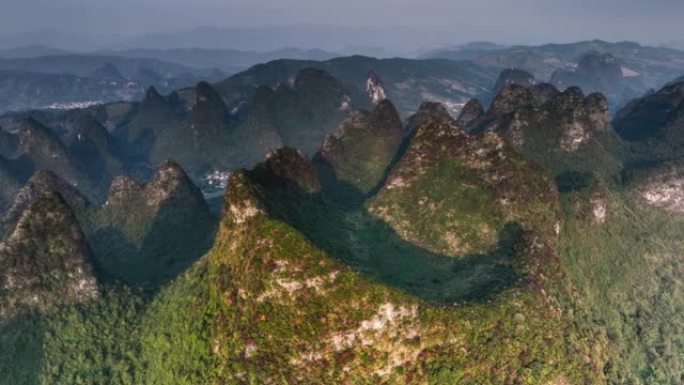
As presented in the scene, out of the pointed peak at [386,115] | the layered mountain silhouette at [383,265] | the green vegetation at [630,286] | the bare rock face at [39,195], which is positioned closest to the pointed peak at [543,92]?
the layered mountain silhouette at [383,265]

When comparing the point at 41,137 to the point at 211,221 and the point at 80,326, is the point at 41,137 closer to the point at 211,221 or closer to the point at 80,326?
the point at 211,221

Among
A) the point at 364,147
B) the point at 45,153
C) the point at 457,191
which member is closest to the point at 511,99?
the point at 364,147

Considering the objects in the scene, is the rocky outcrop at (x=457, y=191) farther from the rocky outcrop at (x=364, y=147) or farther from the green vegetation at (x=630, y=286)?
the rocky outcrop at (x=364, y=147)

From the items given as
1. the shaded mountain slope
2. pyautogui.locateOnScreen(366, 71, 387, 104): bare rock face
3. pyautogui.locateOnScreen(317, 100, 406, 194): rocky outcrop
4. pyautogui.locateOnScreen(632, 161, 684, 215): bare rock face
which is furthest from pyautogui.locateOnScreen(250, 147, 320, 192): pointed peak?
pyautogui.locateOnScreen(366, 71, 387, 104): bare rock face

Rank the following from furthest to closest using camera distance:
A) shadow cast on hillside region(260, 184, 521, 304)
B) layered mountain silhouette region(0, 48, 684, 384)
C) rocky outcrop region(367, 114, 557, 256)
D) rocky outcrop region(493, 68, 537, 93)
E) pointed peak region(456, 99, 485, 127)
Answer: rocky outcrop region(493, 68, 537, 93), pointed peak region(456, 99, 485, 127), rocky outcrop region(367, 114, 557, 256), shadow cast on hillside region(260, 184, 521, 304), layered mountain silhouette region(0, 48, 684, 384)

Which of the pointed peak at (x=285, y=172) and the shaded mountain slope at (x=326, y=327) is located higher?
the pointed peak at (x=285, y=172)

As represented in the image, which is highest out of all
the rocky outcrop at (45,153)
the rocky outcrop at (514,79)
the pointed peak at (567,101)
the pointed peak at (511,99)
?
the pointed peak at (567,101)

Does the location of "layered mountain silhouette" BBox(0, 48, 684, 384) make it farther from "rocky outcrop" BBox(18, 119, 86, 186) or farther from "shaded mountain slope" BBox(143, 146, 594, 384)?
"rocky outcrop" BBox(18, 119, 86, 186)

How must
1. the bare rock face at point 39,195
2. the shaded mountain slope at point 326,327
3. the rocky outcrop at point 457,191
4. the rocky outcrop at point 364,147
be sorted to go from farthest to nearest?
the rocky outcrop at point 364,147, the bare rock face at point 39,195, the rocky outcrop at point 457,191, the shaded mountain slope at point 326,327

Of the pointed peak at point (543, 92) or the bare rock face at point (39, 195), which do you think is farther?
the pointed peak at point (543, 92)
